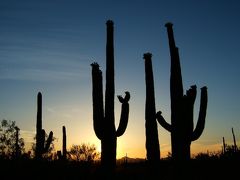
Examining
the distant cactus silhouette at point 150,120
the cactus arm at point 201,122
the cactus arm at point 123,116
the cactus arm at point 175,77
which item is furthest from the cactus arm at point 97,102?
the cactus arm at point 201,122

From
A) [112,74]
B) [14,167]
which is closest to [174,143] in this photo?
[112,74]

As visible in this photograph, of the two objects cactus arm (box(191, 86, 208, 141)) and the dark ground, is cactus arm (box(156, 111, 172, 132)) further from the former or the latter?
the dark ground

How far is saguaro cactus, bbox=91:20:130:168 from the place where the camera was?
13.0 metres

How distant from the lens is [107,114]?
13.3 metres

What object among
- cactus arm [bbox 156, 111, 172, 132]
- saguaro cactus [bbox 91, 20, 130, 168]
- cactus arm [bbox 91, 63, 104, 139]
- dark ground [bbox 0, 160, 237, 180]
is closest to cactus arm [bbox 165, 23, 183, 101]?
cactus arm [bbox 156, 111, 172, 132]

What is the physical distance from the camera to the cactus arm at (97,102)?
43.2ft

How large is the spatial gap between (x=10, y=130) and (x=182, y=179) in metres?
41.1

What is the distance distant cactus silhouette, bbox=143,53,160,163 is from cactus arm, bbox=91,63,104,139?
134 inches

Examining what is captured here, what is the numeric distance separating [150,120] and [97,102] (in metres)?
3.74

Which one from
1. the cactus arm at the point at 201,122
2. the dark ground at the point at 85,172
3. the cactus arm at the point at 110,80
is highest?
the cactus arm at the point at 110,80

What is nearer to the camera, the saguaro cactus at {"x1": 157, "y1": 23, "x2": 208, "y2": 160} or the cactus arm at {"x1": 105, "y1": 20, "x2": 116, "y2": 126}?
the cactus arm at {"x1": 105, "y1": 20, "x2": 116, "y2": 126}

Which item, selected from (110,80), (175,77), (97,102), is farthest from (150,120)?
(97,102)

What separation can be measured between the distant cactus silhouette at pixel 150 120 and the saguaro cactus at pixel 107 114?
8.56ft

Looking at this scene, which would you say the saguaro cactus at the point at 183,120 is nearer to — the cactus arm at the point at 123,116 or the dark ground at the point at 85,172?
the dark ground at the point at 85,172
